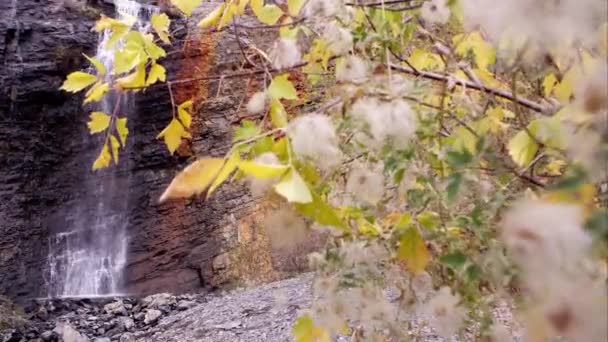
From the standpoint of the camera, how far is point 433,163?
697 millimetres

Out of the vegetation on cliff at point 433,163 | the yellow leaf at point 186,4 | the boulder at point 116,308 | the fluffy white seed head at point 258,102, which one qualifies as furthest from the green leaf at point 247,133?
the boulder at point 116,308

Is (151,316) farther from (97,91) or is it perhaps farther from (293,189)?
(293,189)

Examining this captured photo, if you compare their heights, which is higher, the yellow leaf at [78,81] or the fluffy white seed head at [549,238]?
the fluffy white seed head at [549,238]

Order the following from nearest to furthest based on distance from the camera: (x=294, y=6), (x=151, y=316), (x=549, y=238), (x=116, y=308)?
1. (x=549, y=238)
2. (x=294, y=6)
3. (x=151, y=316)
4. (x=116, y=308)

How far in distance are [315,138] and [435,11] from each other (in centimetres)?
28

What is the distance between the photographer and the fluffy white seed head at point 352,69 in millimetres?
675

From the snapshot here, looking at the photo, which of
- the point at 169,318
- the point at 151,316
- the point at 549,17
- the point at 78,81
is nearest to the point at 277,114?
the point at 78,81

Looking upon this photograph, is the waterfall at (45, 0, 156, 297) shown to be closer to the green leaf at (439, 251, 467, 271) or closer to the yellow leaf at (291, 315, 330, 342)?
the yellow leaf at (291, 315, 330, 342)

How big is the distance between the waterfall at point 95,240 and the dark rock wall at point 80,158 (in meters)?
0.07

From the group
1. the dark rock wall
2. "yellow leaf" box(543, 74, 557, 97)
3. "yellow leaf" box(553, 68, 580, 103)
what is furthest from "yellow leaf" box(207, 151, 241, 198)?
the dark rock wall

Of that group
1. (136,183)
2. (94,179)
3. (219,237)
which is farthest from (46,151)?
(219,237)

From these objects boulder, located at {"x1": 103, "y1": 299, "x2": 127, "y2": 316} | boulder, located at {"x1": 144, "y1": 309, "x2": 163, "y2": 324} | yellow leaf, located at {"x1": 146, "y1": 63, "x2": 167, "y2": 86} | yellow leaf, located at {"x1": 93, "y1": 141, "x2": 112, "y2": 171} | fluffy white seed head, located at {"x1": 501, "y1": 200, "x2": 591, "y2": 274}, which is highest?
fluffy white seed head, located at {"x1": 501, "y1": 200, "x2": 591, "y2": 274}

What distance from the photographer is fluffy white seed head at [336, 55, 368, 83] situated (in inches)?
26.6

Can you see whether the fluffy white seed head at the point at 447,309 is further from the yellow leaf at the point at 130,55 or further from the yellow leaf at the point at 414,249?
the yellow leaf at the point at 130,55
